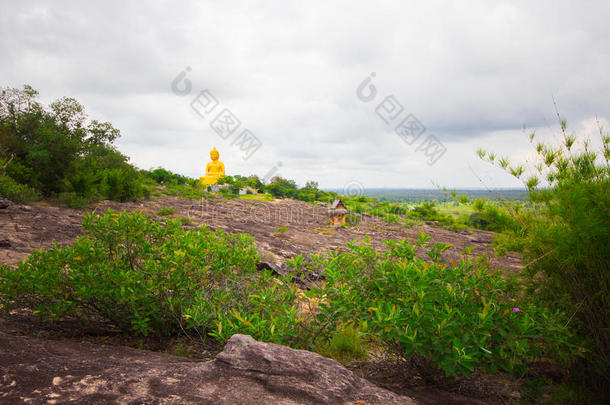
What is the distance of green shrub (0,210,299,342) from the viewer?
3424 millimetres

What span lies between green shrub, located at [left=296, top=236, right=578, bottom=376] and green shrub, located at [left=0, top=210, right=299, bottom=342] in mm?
A: 690

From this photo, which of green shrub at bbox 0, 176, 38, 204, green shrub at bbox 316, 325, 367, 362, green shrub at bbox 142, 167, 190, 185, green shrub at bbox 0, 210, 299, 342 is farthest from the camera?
green shrub at bbox 142, 167, 190, 185

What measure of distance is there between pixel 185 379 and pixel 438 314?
2057 millimetres

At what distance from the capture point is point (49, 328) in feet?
12.7

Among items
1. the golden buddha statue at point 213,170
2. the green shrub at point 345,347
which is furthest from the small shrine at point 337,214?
the golden buddha statue at point 213,170

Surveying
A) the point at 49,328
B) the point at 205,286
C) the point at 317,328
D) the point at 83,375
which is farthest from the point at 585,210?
the point at 49,328

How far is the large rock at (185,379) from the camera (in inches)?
87.2

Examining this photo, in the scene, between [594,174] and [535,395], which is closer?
[535,395]

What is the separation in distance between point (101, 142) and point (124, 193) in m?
4.64

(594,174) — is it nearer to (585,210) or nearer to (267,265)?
(585,210)

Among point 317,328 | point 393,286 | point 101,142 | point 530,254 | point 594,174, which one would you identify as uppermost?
point 101,142

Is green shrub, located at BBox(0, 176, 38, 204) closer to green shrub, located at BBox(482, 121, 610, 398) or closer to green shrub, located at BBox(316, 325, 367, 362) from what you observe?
green shrub, located at BBox(316, 325, 367, 362)

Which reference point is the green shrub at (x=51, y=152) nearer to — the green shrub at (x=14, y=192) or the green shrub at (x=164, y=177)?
the green shrub at (x=14, y=192)

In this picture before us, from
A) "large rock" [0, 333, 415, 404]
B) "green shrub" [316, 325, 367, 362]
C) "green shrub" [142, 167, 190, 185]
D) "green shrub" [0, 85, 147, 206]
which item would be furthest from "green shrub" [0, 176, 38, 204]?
"green shrub" [142, 167, 190, 185]
